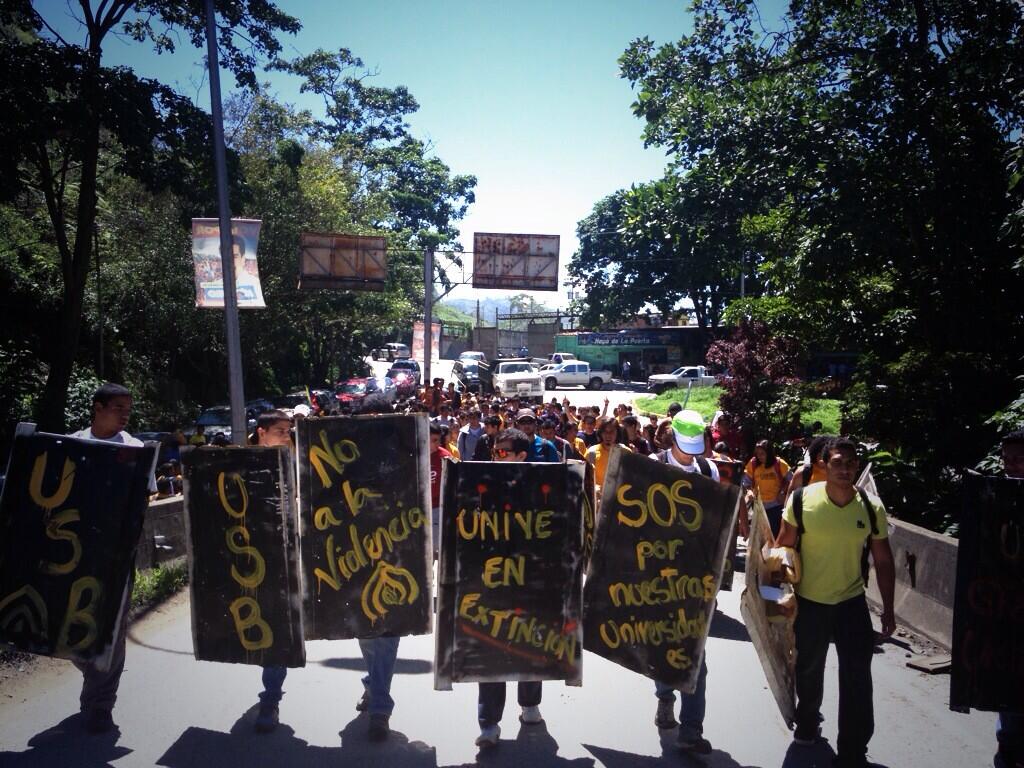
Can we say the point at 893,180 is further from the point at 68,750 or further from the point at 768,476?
the point at 68,750

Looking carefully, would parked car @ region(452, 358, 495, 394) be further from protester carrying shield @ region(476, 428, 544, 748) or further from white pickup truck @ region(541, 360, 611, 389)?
protester carrying shield @ region(476, 428, 544, 748)

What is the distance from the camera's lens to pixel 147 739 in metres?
4.55

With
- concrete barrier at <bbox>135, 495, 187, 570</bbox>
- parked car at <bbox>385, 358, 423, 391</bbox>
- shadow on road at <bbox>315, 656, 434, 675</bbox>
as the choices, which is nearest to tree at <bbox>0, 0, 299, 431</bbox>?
concrete barrier at <bbox>135, 495, 187, 570</bbox>

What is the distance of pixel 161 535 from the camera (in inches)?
329

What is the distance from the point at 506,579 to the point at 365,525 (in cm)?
85

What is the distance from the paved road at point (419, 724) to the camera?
4383 mm

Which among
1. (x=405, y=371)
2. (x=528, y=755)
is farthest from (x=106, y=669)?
(x=405, y=371)

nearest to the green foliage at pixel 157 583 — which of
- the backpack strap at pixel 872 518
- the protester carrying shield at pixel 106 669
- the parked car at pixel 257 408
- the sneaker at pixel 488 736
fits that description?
the protester carrying shield at pixel 106 669

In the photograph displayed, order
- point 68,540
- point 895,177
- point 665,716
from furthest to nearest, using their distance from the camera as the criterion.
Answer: point 895,177 → point 665,716 → point 68,540

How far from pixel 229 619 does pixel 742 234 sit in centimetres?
1177

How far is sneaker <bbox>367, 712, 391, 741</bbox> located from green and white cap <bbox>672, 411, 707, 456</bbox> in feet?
8.00

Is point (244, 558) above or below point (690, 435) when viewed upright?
below

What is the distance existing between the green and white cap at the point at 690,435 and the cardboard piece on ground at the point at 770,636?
875 millimetres

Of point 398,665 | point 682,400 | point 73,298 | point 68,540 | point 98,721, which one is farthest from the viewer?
point 682,400
